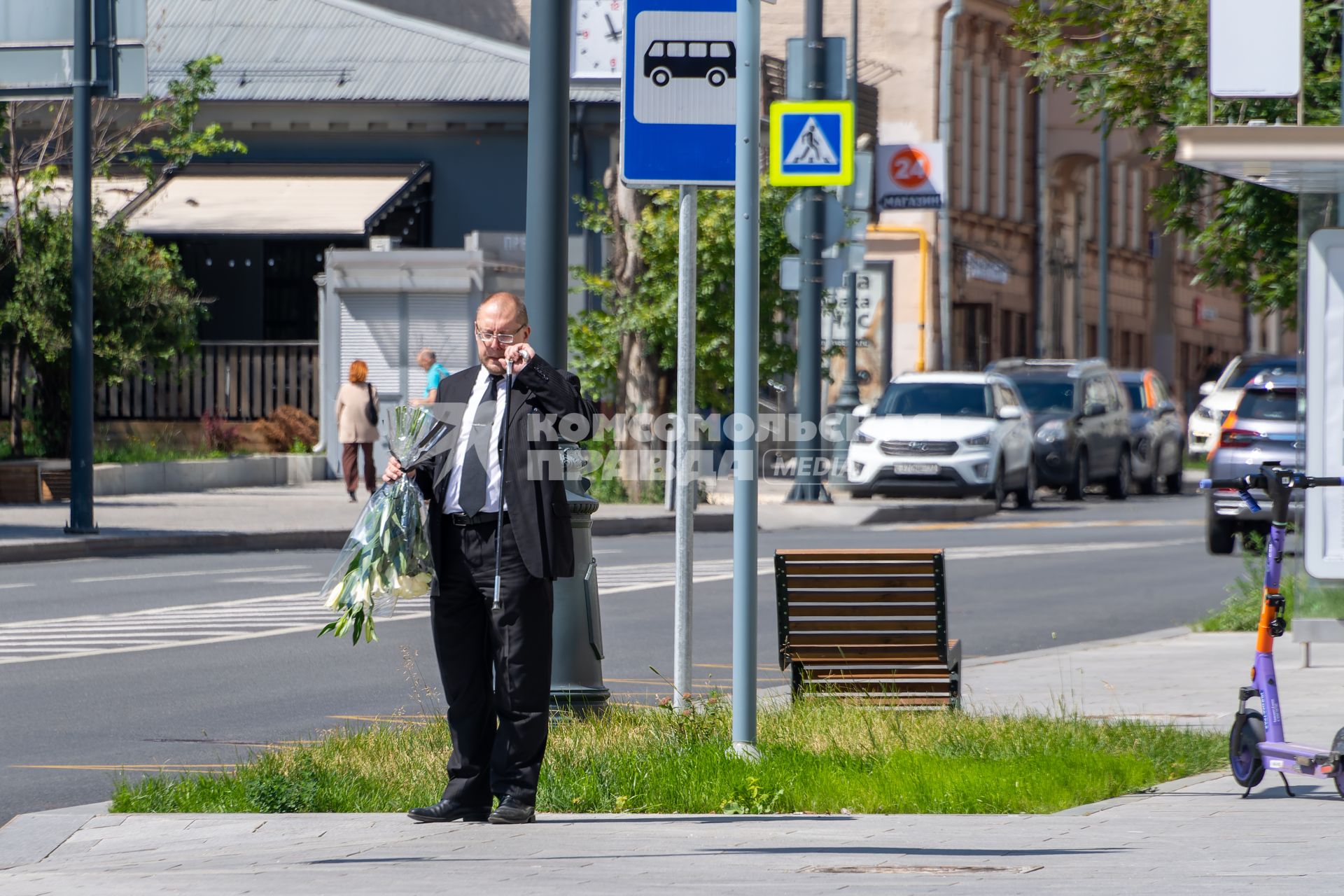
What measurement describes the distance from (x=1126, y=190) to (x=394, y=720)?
57.0m

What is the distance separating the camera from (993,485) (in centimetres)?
2919

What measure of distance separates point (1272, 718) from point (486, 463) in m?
2.93

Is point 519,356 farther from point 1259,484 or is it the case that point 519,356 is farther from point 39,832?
point 1259,484

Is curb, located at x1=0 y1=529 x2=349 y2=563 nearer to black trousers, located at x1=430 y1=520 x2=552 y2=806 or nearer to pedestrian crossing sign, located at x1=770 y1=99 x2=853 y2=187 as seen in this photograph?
pedestrian crossing sign, located at x1=770 y1=99 x2=853 y2=187

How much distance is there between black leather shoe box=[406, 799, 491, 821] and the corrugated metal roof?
30.3m

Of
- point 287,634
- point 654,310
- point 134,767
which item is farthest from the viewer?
point 654,310

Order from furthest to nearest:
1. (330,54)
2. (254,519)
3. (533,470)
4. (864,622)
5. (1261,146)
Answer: (330,54) < (254,519) < (864,622) < (1261,146) < (533,470)

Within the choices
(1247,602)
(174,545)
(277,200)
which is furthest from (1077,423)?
(1247,602)

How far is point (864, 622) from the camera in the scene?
10.3 metres

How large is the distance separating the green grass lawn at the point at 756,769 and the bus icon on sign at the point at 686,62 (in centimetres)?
A: 247

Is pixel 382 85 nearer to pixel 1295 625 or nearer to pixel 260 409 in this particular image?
pixel 260 409

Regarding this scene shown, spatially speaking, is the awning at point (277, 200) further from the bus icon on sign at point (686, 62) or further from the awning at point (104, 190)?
the bus icon on sign at point (686, 62)

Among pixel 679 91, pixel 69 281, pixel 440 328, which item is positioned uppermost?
pixel 69 281

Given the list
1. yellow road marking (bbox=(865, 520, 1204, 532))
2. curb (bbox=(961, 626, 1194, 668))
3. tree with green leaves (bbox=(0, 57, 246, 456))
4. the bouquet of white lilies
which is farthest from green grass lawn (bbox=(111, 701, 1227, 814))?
tree with green leaves (bbox=(0, 57, 246, 456))
